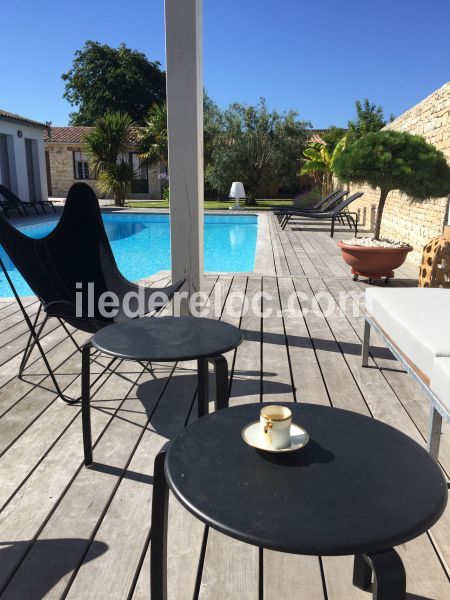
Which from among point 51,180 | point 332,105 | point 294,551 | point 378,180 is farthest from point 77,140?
point 294,551

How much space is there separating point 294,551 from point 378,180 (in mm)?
5416

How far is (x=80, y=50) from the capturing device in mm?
34250

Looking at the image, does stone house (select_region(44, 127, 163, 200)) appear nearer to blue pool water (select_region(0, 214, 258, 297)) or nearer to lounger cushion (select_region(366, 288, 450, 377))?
blue pool water (select_region(0, 214, 258, 297))

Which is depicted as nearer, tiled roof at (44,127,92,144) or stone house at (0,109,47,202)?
stone house at (0,109,47,202)

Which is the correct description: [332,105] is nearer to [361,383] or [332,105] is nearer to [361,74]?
[361,74]

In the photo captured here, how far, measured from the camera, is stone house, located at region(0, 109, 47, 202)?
52.7 feet

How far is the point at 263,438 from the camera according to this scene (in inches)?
45.7

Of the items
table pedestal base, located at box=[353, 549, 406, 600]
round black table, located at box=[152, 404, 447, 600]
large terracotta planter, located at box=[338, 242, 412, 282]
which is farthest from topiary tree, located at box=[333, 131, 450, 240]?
table pedestal base, located at box=[353, 549, 406, 600]

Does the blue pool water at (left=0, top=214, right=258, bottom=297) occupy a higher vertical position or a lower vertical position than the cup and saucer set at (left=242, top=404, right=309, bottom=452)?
lower

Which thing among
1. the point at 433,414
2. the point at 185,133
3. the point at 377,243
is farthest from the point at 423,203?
the point at 433,414

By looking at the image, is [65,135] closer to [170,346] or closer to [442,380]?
[170,346]

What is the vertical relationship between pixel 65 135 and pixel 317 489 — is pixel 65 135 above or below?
above

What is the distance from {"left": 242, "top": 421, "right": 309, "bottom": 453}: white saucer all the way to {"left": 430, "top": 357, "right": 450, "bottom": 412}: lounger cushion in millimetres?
699

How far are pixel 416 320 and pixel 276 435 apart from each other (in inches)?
Result: 53.1
